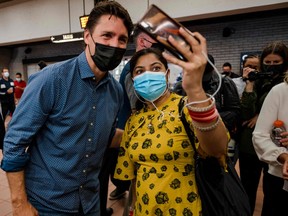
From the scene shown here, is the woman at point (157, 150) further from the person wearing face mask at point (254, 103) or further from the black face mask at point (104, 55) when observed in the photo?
the person wearing face mask at point (254, 103)

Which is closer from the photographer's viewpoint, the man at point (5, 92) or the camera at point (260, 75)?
the camera at point (260, 75)

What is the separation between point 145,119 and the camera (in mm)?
1354

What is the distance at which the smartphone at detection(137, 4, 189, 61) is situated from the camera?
68cm

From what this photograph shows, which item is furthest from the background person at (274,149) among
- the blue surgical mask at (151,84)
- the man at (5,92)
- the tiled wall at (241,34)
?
the man at (5,92)

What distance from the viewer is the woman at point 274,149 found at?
149 cm

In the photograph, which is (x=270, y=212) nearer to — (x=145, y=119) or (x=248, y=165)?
(x=248, y=165)

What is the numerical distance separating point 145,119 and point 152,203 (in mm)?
472

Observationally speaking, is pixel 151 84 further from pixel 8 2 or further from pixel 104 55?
pixel 8 2

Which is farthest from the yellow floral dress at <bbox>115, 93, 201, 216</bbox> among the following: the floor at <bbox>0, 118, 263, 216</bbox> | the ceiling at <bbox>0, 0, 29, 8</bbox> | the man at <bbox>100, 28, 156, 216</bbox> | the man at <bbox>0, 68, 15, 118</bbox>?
the ceiling at <bbox>0, 0, 29, 8</bbox>

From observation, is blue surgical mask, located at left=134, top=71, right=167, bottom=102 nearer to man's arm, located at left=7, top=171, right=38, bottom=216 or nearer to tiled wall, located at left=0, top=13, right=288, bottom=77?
man's arm, located at left=7, top=171, right=38, bottom=216

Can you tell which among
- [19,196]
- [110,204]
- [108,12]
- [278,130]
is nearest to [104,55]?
[108,12]

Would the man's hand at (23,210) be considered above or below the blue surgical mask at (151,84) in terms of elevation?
below

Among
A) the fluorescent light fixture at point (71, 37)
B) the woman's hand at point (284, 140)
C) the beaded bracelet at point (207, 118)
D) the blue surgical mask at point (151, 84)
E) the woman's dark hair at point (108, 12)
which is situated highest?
the fluorescent light fixture at point (71, 37)

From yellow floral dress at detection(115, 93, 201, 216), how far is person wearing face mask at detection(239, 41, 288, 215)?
114 centimetres
